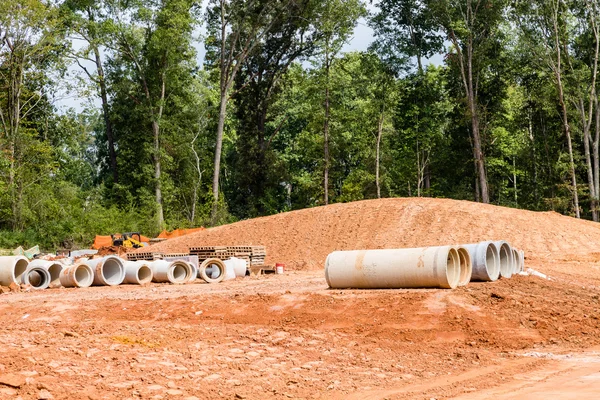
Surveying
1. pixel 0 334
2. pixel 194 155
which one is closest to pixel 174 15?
pixel 194 155

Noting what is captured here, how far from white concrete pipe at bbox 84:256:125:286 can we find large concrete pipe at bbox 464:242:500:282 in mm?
10943

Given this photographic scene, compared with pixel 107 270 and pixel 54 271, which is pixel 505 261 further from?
pixel 54 271

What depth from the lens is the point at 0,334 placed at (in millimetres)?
9445

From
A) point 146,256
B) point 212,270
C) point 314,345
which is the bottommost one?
point 314,345

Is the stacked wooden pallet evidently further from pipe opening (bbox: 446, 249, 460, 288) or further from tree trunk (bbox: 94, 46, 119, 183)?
tree trunk (bbox: 94, 46, 119, 183)

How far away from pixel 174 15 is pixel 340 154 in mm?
Answer: 16096

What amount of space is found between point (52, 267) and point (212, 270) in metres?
5.10

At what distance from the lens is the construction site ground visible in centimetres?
727

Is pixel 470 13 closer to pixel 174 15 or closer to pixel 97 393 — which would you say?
pixel 174 15

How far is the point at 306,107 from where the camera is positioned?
46062 mm

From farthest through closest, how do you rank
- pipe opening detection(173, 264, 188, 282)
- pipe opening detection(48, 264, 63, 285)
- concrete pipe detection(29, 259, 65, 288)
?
1. pipe opening detection(48, 264, 63, 285)
2. pipe opening detection(173, 264, 188, 282)
3. concrete pipe detection(29, 259, 65, 288)

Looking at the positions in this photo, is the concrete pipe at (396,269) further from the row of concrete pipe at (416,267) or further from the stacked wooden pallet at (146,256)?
the stacked wooden pallet at (146,256)

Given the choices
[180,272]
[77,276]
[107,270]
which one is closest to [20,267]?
[77,276]

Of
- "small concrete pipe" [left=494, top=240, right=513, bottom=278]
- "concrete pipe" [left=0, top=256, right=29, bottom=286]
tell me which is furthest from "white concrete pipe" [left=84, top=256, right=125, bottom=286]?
"small concrete pipe" [left=494, top=240, right=513, bottom=278]
